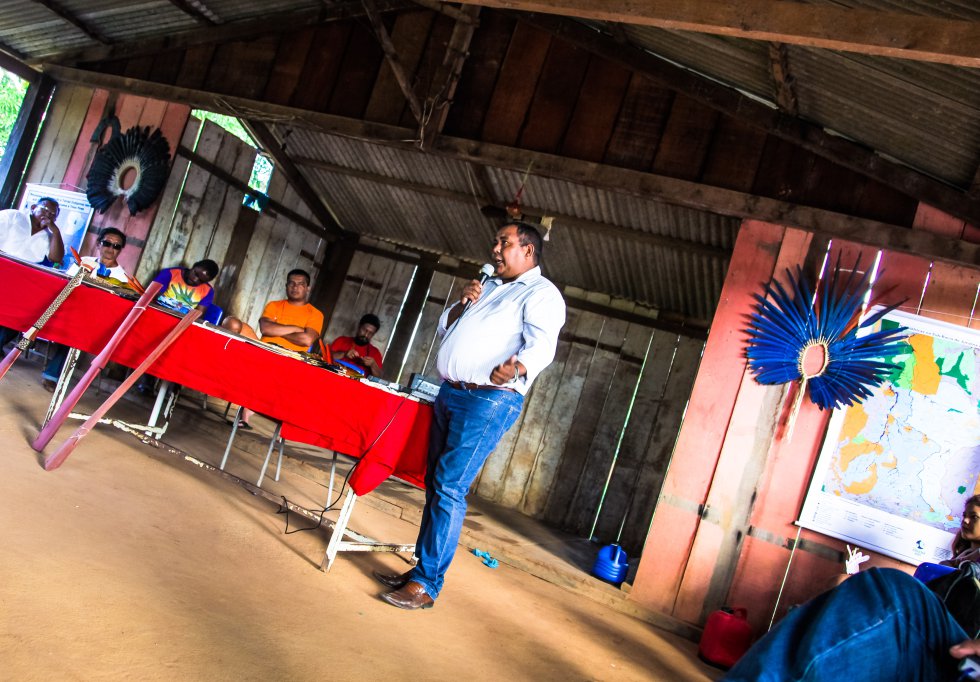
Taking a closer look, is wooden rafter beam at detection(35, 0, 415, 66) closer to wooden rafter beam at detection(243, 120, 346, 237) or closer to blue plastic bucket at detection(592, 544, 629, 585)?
wooden rafter beam at detection(243, 120, 346, 237)

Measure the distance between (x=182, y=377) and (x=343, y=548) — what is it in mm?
1337

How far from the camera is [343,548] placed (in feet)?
11.0

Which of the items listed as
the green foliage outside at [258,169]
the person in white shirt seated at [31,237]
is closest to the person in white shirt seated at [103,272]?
the person in white shirt seated at [31,237]

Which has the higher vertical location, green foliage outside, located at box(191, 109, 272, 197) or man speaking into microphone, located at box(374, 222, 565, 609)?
green foliage outside, located at box(191, 109, 272, 197)

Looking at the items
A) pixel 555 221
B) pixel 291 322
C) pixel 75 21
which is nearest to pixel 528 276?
pixel 291 322

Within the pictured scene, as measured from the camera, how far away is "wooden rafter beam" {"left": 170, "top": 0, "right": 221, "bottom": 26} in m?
6.66

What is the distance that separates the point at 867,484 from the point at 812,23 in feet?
9.13

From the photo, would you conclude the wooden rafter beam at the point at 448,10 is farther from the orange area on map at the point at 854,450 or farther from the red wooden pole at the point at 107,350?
the orange area on map at the point at 854,450

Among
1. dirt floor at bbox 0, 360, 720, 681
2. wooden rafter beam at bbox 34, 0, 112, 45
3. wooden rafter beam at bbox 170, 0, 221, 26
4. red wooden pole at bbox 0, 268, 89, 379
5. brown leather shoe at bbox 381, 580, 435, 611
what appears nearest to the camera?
dirt floor at bbox 0, 360, 720, 681

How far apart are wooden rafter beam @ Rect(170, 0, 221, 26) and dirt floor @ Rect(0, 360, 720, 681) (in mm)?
4155

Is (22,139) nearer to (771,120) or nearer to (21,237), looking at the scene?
(21,237)

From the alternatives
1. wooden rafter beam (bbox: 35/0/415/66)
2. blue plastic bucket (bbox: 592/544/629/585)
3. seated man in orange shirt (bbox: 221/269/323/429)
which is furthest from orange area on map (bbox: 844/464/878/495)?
wooden rafter beam (bbox: 35/0/415/66)

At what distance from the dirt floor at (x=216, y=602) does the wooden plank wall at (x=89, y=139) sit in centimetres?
333

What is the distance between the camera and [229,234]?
8.26 m
